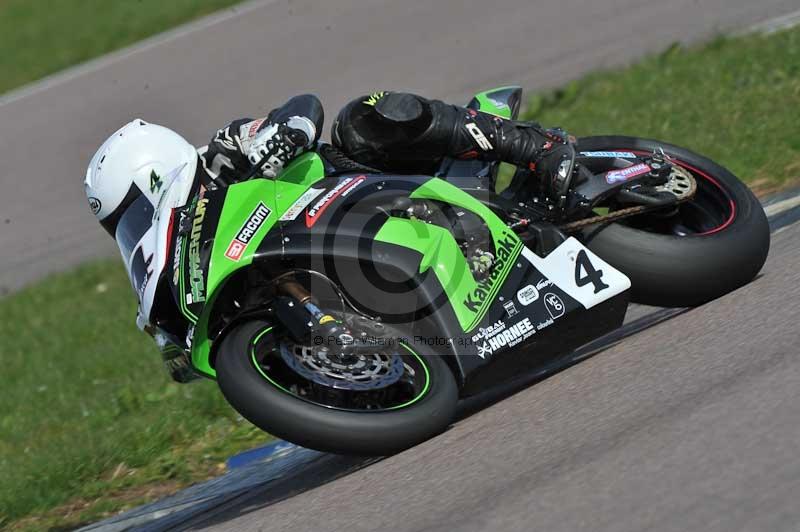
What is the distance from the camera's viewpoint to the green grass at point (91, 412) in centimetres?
536

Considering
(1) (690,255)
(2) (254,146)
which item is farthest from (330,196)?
(1) (690,255)

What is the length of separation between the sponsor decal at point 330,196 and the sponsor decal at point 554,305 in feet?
2.68

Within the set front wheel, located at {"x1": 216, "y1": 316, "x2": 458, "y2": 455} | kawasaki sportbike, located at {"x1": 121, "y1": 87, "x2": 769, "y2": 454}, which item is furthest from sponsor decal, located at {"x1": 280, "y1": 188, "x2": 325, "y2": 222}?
front wheel, located at {"x1": 216, "y1": 316, "x2": 458, "y2": 455}

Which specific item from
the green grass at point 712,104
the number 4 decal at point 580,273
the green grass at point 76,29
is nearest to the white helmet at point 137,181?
the number 4 decal at point 580,273

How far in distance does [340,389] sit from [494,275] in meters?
0.76

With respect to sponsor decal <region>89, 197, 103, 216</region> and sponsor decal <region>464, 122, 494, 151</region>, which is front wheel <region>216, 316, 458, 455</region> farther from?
sponsor decal <region>464, 122, 494, 151</region>

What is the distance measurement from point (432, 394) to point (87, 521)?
68.9 inches

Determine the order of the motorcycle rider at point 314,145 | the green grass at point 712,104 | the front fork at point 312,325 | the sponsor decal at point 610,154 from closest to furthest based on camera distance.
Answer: the front fork at point 312,325
the motorcycle rider at point 314,145
the sponsor decal at point 610,154
the green grass at point 712,104

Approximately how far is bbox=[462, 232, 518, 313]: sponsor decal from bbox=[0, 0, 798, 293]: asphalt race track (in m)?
6.02

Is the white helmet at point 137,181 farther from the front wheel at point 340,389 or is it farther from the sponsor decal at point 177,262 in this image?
the front wheel at point 340,389

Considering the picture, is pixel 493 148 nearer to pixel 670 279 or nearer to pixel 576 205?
pixel 576 205

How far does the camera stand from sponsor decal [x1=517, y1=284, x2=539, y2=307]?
4.49 metres

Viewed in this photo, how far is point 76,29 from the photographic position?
14812mm

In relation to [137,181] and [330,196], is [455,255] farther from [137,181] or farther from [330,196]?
[137,181]
